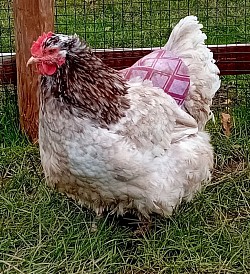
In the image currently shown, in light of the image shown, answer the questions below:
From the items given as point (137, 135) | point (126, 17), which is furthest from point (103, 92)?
point (126, 17)

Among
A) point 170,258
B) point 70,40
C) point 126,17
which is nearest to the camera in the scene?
point 70,40

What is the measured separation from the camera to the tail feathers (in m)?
3.66

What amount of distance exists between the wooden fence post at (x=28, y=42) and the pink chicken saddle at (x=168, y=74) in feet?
2.55

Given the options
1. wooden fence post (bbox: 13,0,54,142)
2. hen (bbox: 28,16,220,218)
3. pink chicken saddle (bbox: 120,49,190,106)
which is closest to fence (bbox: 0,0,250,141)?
wooden fence post (bbox: 13,0,54,142)

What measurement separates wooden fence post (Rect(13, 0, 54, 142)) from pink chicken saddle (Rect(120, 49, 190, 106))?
0.78 meters

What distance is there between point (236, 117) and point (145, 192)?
1583mm

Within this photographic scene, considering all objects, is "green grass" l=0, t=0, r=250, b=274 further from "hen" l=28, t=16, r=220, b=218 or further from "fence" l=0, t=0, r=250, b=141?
"fence" l=0, t=0, r=250, b=141

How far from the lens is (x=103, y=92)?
3.12 m

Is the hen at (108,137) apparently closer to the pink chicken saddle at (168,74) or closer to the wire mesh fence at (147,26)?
the pink chicken saddle at (168,74)

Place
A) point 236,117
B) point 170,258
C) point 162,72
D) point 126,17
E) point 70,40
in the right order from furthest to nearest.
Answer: point 126,17 < point 236,117 < point 162,72 < point 170,258 < point 70,40

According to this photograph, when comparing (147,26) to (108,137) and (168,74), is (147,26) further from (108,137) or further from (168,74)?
(108,137)

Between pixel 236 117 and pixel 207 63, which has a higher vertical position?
pixel 207 63

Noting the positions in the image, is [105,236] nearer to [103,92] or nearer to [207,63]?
[103,92]

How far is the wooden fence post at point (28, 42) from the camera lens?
154 inches
